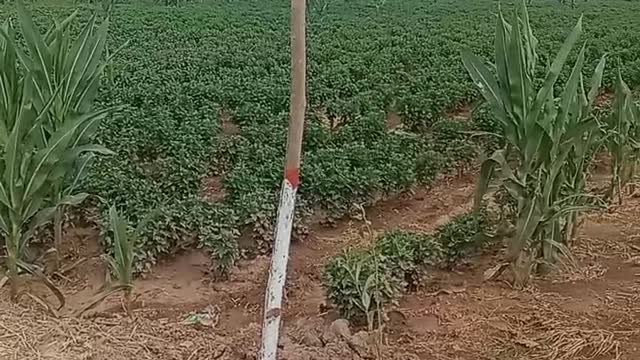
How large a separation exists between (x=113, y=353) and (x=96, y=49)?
1628mm

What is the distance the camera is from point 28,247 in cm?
421

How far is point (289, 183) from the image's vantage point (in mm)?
2723

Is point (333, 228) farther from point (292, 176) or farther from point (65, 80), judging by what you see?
point (292, 176)

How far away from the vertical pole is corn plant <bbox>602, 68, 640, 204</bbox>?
286 centimetres

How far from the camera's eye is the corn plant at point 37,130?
3.52m

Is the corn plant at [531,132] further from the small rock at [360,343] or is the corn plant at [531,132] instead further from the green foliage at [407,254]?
the small rock at [360,343]

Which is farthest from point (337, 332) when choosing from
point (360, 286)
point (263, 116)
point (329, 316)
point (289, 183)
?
point (263, 116)

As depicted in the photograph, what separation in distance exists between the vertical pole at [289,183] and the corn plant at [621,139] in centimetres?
286

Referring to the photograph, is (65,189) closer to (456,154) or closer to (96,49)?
(96,49)

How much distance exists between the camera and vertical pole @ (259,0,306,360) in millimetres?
2605

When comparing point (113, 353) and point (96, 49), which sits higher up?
point (96, 49)

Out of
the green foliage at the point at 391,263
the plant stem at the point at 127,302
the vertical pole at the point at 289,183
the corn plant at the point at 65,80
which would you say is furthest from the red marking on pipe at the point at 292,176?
the corn plant at the point at 65,80

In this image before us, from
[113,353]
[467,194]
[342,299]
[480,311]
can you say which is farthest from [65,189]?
[467,194]

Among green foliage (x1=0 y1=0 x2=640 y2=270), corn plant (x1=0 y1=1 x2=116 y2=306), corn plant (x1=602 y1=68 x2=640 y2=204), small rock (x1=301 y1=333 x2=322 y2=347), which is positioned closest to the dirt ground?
small rock (x1=301 y1=333 x2=322 y2=347)
